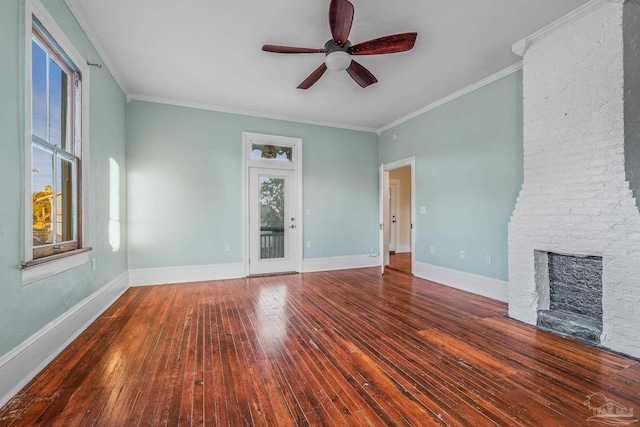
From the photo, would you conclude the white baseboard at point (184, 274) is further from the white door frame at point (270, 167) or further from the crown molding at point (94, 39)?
the crown molding at point (94, 39)

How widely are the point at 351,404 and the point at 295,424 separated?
357 mm

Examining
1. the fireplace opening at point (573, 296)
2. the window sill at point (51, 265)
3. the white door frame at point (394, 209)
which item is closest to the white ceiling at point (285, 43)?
the window sill at point (51, 265)

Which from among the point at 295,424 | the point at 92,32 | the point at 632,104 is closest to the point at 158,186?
the point at 92,32

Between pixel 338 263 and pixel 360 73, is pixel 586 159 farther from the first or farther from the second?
pixel 338 263

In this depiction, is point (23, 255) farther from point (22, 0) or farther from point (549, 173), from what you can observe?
point (549, 173)

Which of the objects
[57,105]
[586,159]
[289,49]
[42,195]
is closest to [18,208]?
[42,195]

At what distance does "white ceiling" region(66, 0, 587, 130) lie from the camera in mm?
2568

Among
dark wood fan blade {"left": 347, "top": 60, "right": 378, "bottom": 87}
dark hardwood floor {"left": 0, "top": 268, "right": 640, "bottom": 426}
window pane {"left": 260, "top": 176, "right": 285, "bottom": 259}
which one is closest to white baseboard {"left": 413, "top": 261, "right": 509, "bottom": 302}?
dark hardwood floor {"left": 0, "top": 268, "right": 640, "bottom": 426}

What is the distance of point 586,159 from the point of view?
258 centimetres

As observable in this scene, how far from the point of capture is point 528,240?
3.03 metres

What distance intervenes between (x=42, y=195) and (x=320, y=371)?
2526 mm

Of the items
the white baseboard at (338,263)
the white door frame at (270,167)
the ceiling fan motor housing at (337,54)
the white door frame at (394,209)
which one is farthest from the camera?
the white door frame at (394,209)

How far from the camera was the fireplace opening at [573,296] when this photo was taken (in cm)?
258

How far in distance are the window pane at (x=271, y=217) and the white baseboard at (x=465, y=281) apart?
2576 millimetres
